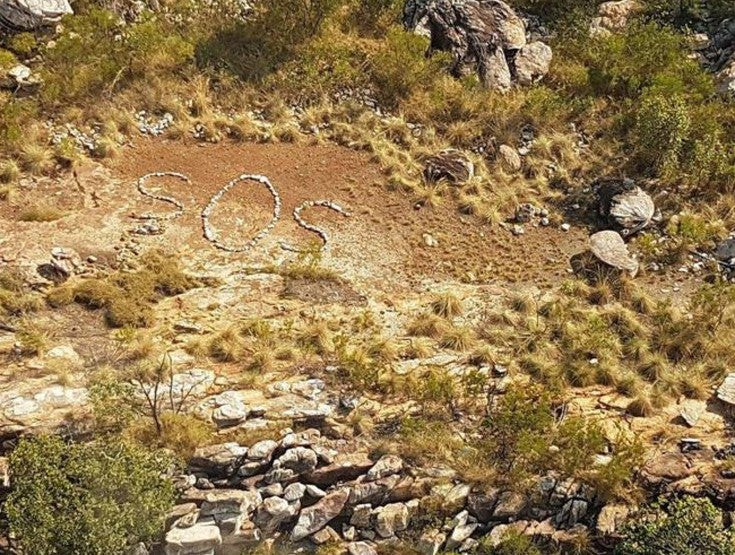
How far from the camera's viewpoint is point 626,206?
20016 millimetres

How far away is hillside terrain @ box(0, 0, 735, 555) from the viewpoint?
1237cm

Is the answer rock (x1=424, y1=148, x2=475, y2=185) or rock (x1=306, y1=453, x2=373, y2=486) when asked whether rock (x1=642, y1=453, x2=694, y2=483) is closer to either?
rock (x1=306, y1=453, x2=373, y2=486)

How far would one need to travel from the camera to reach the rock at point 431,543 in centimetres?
1216

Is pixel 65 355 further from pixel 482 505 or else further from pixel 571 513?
pixel 571 513

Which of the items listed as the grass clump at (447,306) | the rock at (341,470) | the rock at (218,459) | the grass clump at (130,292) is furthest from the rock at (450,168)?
the rock at (218,459)

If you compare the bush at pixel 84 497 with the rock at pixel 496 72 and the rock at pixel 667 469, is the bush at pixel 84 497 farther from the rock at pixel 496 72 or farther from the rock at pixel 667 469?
the rock at pixel 496 72

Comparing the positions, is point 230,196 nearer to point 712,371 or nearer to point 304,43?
point 304,43

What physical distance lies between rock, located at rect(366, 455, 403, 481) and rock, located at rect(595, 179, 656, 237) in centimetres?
1050

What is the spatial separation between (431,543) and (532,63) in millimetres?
17893

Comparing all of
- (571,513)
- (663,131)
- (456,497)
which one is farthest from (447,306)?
(663,131)

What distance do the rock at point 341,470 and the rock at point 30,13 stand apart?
1775 cm

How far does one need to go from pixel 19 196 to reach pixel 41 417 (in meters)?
A: 8.52

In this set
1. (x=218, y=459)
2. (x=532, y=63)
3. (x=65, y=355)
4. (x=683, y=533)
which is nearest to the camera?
(x=683, y=533)

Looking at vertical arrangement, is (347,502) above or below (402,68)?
below
